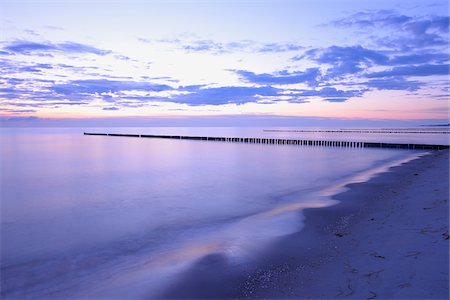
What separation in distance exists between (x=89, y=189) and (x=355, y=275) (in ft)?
51.7

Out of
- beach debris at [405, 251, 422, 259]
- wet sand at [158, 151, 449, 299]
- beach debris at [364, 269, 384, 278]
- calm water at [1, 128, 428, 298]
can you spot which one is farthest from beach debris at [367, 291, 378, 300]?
calm water at [1, 128, 428, 298]

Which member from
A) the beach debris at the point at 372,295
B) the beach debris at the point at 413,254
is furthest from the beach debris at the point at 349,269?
the beach debris at the point at 413,254

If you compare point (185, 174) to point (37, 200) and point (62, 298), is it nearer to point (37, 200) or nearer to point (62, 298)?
point (37, 200)

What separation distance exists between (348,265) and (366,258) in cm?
41

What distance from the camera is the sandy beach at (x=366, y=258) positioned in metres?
4.69

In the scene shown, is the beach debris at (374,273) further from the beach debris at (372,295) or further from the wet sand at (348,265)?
the beach debris at (372,295)

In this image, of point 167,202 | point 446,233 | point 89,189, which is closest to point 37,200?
point 89,189

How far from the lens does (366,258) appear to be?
587 cm

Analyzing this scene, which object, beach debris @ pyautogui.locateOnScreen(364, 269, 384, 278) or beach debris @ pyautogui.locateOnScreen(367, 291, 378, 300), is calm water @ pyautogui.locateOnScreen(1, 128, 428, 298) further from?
beach debris @ pyautogui.locateOnScreen(367, 291, 378, 300)

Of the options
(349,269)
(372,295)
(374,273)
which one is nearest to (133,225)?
(349,269)

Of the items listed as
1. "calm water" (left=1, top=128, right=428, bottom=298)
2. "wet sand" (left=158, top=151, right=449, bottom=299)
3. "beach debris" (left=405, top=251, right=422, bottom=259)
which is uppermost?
"beach debris" (left=405, top=251, right=422, bottom=259)

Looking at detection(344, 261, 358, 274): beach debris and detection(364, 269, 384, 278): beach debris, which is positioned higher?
detection(364, 269, 384, 278): beach debris

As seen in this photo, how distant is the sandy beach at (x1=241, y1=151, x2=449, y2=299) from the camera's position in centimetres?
469

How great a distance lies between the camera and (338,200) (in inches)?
507
